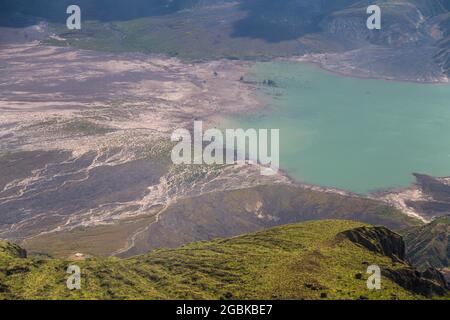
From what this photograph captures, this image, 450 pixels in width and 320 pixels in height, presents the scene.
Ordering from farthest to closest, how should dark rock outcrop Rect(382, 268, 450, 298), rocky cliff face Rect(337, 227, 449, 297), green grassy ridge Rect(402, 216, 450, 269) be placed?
1. green grassy ridge Rect(402, 216, 450, 269)
2. rocky cliff face Rect(337, 227, 449, 297)
3. dark rock outcrop Rect(382, 268, 450, 298)

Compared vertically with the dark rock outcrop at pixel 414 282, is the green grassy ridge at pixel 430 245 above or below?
below

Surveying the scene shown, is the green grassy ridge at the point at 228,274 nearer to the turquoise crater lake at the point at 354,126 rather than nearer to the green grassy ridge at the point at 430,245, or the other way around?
the green grassy ridge at the point at 430,245

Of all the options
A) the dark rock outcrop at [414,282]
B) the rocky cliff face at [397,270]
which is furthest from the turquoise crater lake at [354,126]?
the dark rock outcrop at [414,282]

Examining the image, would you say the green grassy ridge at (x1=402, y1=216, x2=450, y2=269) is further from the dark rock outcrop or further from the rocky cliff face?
the dark rock outcrop

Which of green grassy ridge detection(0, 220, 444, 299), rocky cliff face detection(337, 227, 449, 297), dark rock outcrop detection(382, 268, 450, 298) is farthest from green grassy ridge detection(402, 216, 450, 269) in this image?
dark rock outcrop detection(382, 268, 450, 298)

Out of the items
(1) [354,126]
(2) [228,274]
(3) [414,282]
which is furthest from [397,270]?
(1) [354,126]

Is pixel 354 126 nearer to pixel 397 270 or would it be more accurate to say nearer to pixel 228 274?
pixel 397 270
